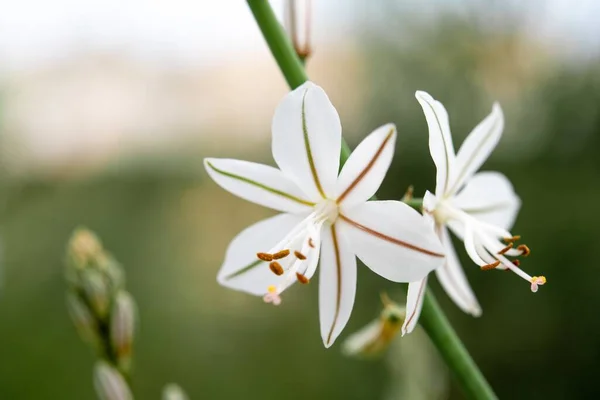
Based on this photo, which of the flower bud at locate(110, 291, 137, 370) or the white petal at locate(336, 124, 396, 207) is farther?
the flower bud at locate(110, 291, 137, 370)

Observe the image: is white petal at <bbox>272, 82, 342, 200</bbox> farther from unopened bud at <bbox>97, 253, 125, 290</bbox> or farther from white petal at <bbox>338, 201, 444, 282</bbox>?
unopened bud at <bbox>97, 253, 125, 290</bbox>

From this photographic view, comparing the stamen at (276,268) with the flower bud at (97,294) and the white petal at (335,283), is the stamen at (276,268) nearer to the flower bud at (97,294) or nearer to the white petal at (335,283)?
the white petal at (335,283)

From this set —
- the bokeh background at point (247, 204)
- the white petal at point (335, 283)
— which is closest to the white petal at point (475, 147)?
the white petal at point (335, 283)

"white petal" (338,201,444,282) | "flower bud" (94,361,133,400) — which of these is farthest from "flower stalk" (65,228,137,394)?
"white petal" (338,201,444,282)

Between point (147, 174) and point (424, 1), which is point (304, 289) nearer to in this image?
point (147, 174)

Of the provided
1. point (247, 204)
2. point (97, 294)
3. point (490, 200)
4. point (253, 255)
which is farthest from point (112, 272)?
point (247, 204)

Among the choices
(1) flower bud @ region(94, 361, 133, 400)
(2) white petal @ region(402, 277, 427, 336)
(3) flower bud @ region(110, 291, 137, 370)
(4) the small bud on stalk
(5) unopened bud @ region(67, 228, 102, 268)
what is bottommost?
(2) white petal @ region(402, 277, 427, 336)
